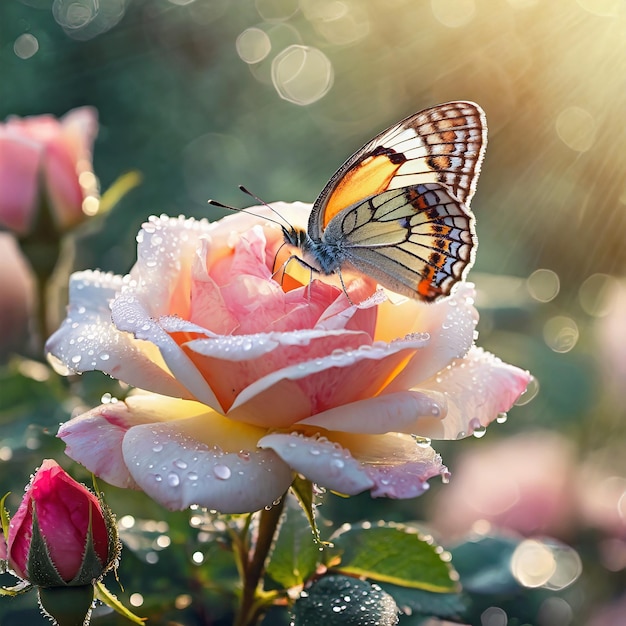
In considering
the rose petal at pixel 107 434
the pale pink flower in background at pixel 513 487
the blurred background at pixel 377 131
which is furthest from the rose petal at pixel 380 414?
the pale pink flower in background at pixel 513 487

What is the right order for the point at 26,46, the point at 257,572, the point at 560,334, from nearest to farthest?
the point at 257,572 → the point at 560,334 → the point at 26,46

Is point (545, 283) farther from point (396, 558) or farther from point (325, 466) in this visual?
point (325, 466)

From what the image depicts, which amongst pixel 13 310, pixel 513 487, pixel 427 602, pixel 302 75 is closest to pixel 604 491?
pixel 513 487

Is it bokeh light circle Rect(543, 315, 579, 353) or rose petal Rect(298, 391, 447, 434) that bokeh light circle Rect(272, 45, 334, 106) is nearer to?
Result: bokeh light circle Rect(543, 315, 579, 353)

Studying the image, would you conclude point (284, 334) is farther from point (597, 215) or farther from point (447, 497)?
point (597, 215)

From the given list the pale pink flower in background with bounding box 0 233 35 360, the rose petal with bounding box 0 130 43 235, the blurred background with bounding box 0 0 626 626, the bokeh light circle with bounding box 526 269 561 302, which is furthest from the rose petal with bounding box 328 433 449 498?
the pale pink flower in background with bounding box 0 233 35 360
